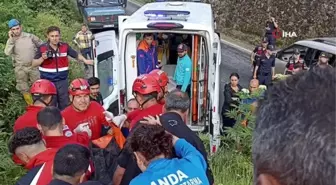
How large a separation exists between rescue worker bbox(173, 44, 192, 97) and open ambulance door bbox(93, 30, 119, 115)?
981mm

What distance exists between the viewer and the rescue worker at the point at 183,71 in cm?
793

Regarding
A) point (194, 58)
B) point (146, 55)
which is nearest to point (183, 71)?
point (194, 58)

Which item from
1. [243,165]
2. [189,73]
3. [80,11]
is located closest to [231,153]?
[243,165]

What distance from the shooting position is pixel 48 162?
150 inches

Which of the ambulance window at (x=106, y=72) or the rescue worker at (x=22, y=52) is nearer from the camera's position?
the ambulance window at (x=106, y=72)

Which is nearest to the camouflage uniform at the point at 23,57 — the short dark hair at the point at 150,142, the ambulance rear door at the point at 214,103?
the ambulance rear door at the point at 214,103

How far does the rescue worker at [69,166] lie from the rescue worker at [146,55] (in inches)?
168

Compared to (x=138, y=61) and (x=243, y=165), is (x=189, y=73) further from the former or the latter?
(x=243, y=165)

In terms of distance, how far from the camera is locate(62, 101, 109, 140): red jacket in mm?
5429

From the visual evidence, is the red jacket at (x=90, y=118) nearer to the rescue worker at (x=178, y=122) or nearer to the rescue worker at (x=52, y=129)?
the rescue worker at (x=52, y=129)

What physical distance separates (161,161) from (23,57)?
6.01 m

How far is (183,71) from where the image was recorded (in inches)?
313

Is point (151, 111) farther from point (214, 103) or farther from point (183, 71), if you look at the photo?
point (183, 71)

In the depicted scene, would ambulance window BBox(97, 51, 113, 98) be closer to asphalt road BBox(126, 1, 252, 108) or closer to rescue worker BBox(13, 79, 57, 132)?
rescue worker BBox(13, 79, 57, 132)
